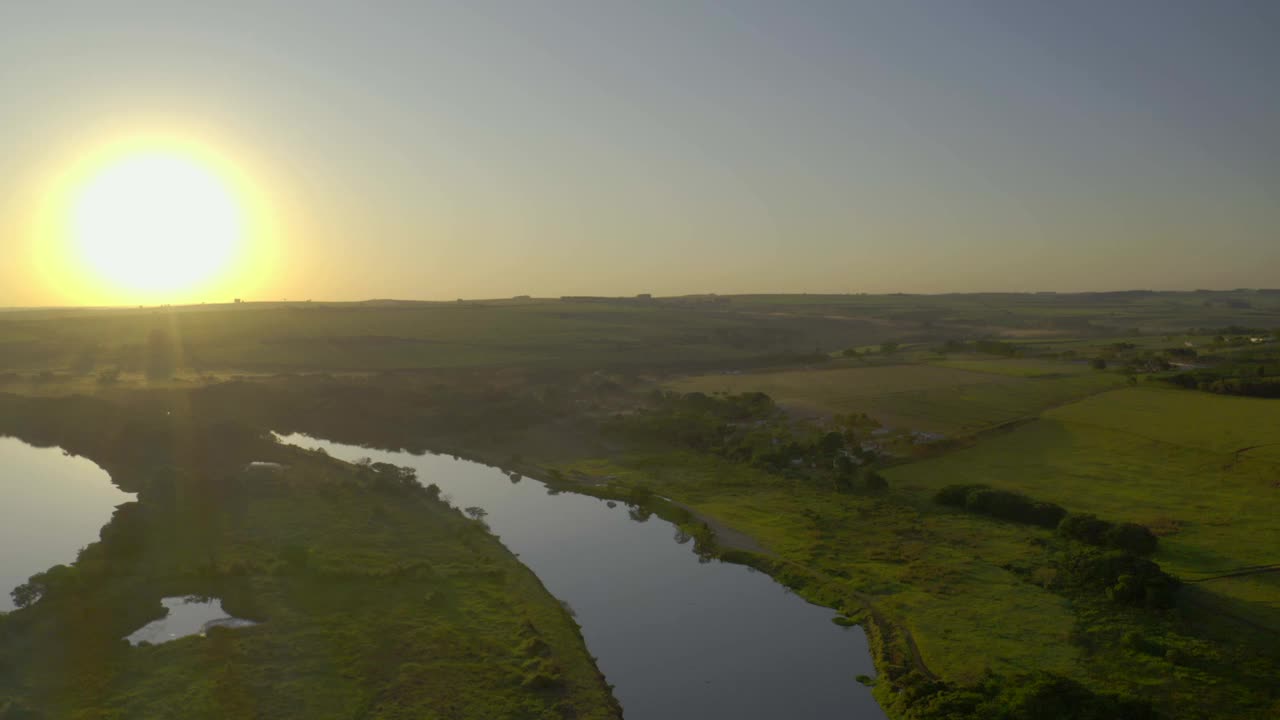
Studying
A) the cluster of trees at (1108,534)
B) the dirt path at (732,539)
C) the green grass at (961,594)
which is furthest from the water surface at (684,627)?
the cluster of trees at (1108,534)

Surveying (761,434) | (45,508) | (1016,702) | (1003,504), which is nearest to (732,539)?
(1003,504)

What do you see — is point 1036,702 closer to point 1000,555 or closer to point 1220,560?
point 1000,555

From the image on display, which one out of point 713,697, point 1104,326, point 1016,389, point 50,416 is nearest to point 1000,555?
point 713,697

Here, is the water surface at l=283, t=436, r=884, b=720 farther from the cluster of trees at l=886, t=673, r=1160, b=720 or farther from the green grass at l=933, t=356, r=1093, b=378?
the green grass at l=933, t=356, r=1093, b=378

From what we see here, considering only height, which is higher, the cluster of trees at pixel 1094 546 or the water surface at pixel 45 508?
the cluster of trees at pixel 1094 546

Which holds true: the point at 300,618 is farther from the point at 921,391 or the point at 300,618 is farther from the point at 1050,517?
the point at 921,391

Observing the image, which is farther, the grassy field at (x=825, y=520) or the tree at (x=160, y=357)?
the tree at (x=160, y=357)

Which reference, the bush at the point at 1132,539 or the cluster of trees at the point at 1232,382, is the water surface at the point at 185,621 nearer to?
the bush at the point at 1132,539
